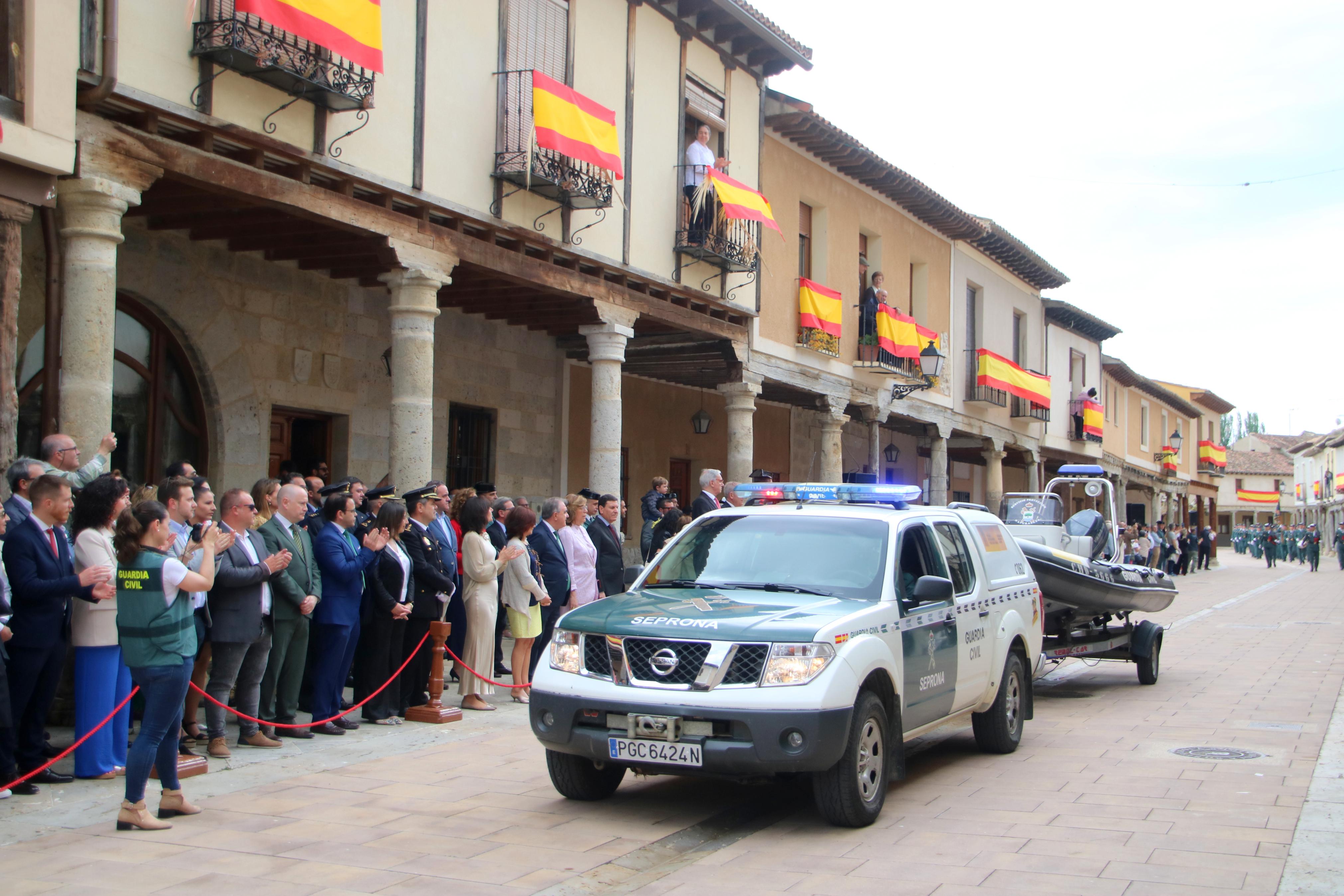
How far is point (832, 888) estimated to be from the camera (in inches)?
201

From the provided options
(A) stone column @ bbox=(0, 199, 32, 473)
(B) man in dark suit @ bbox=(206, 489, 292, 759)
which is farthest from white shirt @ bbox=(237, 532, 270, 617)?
(A) stone column @ bbox=(0, 199, 32, 473)

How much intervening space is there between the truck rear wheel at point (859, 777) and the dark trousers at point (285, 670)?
3795 mm

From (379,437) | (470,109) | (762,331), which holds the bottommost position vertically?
(379,437)

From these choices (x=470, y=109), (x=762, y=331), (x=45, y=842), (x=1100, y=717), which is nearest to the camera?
(x=45, y=842)

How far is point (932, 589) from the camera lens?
6770mm

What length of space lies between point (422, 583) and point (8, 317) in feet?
11.1

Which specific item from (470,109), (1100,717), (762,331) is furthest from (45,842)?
(762,331)

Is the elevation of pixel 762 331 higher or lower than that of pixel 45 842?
higher

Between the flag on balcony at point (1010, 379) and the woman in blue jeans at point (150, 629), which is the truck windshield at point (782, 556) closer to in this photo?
the woman in blue jeans at point (150, 629)

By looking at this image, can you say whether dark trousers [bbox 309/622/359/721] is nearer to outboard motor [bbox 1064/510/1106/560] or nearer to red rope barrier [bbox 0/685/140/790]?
red rope barrier [bbox 0/685/140/790]

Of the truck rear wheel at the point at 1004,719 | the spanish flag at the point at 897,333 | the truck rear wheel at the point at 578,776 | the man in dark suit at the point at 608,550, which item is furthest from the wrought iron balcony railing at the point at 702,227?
the truck rear wheel at the point at 578,776

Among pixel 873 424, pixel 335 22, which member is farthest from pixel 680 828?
pixel 873 424

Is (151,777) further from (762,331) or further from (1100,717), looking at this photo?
(762,331)

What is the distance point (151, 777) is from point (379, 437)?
27.6 feet
